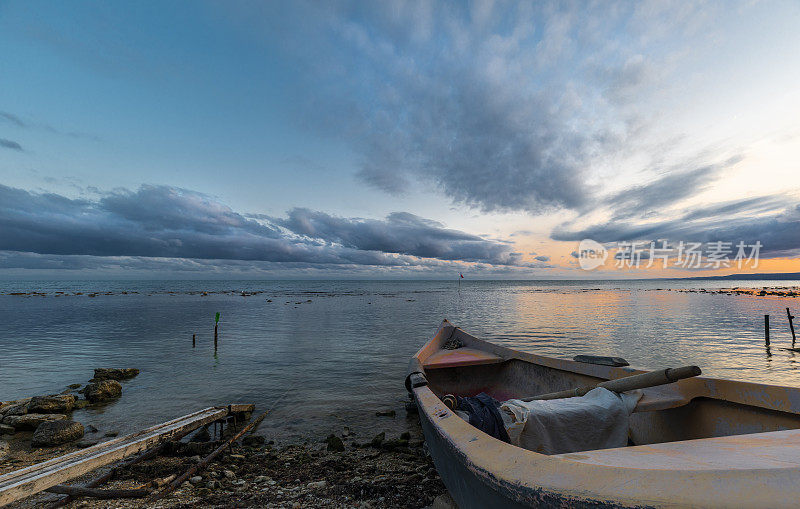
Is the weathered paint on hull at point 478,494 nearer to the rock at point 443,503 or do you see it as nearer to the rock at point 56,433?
the rock at point 443,503

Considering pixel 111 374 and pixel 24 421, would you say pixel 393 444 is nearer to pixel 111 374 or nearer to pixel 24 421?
pixel 24 421

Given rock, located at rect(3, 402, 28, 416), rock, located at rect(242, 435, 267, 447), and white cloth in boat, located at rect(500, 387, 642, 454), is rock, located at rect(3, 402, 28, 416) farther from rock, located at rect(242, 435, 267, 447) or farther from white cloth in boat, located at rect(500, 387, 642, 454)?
white cloth in boat, located at rect(500, 387, 642, 454)

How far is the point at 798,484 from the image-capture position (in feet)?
5.02

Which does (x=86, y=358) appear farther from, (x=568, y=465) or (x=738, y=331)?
(x=738, y=331)

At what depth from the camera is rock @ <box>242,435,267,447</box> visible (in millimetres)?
6997

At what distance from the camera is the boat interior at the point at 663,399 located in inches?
103

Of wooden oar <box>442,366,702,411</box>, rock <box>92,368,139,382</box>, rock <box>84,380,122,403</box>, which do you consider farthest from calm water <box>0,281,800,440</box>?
wooden oar <box>442,366,702,411</box>

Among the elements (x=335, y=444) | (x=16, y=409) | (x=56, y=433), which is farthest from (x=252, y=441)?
(x=16, y=409)

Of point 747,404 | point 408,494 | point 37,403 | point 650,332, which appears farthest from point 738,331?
point 37,403

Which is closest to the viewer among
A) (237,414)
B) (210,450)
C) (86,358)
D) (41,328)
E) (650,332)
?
(210,450)

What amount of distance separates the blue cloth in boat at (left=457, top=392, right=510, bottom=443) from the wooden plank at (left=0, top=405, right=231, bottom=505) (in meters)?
5.26

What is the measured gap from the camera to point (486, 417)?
405 cm

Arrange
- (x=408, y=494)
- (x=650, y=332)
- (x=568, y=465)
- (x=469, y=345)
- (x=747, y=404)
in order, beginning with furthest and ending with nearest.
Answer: (x=650, y=332)
(x=469, y=345)
(x=408, y=494)
(x=747, y=404)
(x=568, y=465)

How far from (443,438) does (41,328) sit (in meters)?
33.8
